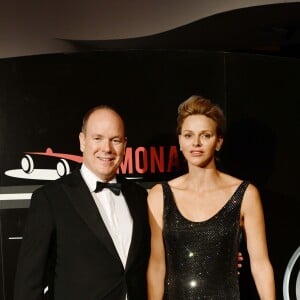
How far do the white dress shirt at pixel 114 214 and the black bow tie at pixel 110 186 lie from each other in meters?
0.03

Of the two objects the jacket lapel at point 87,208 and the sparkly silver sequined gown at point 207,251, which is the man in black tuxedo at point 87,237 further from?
Answer: the sparkly silver sequined gown at point 207,251

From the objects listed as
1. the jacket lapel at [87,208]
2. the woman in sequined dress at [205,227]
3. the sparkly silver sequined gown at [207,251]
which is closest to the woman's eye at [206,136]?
the woman in sequined dress at [205,227]

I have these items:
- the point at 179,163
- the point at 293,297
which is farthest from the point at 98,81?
the point at 293,297

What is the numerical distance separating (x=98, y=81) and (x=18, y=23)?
157 centimetres

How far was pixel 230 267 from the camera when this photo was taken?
9.12 ft

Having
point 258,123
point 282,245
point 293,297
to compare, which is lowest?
point 293,297

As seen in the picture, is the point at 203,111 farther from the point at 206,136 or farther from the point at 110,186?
the point at 110,186

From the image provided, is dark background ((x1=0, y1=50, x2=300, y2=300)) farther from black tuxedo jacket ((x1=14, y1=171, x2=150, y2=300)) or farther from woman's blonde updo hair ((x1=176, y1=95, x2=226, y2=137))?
black tuxedo jacket ((x1=14, y1=171, x2=150, y2=300))

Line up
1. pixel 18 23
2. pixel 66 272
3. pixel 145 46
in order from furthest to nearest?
pixel 145 46
pixel 18 23
pixel 66 272

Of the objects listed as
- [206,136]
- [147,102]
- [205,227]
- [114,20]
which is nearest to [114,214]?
[205,227]

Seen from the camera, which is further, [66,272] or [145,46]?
[145,46]

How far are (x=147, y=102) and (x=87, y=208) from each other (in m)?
0.96

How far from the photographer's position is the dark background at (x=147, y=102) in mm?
3281

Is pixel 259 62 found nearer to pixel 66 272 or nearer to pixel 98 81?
pixel 98 81
